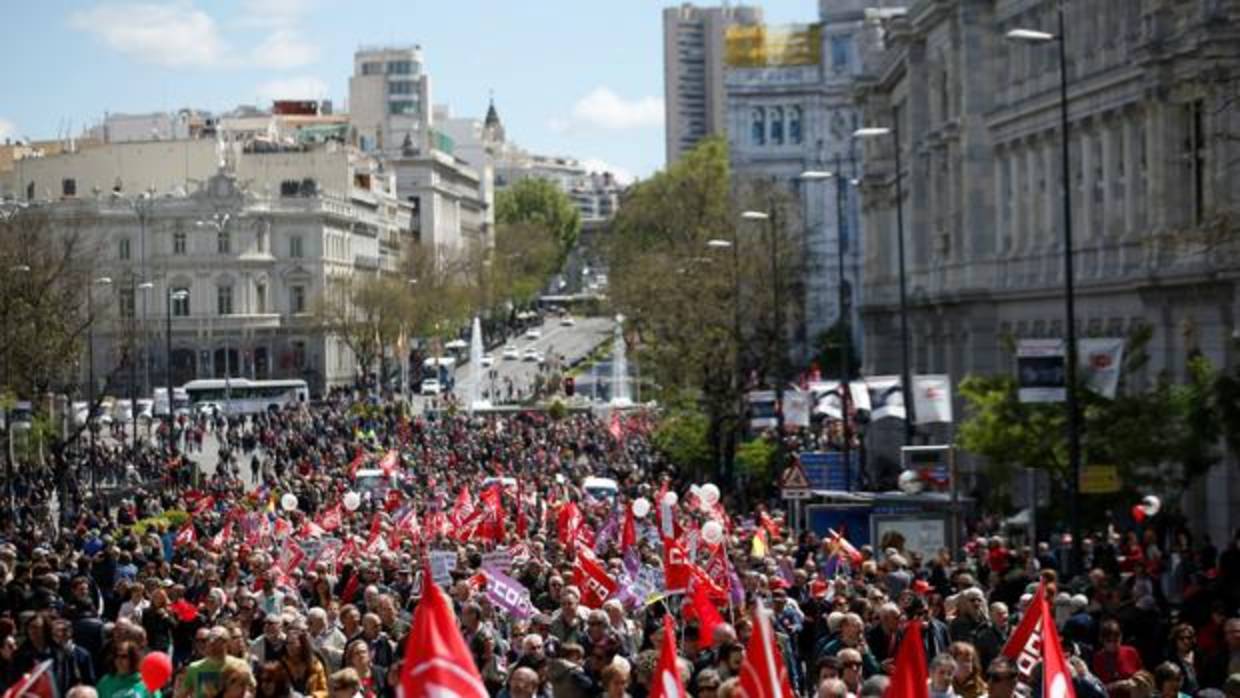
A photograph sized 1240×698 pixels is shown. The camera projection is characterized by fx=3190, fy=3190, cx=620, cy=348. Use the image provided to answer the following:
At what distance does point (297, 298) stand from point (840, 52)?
30112 mm

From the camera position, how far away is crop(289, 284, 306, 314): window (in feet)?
528

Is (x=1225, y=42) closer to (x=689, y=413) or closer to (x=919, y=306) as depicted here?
(x=919, y=306)

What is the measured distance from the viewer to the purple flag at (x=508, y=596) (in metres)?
24.8

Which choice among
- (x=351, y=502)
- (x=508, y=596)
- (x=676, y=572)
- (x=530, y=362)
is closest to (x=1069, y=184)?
(x=351, y=502)

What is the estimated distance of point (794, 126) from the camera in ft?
529

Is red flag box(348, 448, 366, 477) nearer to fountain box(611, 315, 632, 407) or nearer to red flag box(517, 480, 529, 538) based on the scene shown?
red flag box(517, 480, 529, 538)

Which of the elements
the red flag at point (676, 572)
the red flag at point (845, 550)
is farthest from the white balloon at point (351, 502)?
the red flag at point (676, 572)

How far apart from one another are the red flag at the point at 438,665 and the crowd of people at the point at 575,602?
0.37ft

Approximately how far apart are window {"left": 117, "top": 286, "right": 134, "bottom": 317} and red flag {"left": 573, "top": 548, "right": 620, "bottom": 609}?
76494 mm

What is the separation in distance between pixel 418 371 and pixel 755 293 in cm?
7716

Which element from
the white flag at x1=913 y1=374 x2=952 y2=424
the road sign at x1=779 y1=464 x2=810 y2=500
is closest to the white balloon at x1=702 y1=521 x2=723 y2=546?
the road sign at x1=779 y1=464 x2=810 y2=500

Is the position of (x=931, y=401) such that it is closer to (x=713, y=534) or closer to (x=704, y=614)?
(x=713, y=534)

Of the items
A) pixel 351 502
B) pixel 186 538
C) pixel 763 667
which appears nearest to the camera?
pixel 763 667

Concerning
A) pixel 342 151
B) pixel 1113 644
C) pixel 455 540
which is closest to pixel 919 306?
pixel 455 540
